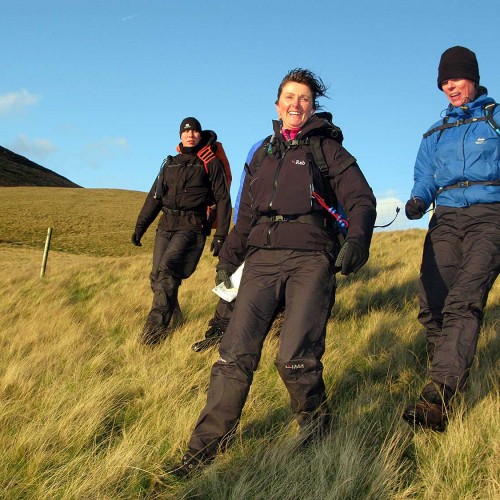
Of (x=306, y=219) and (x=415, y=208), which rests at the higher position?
(x=415, y=208)

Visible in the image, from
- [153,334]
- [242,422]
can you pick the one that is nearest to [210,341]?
[153,334]

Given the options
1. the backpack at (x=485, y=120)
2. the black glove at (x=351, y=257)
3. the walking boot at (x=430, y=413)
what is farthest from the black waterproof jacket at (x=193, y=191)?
the walking boot at (x=430, y=413)

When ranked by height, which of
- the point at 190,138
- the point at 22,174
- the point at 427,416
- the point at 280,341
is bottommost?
the point at 427,416

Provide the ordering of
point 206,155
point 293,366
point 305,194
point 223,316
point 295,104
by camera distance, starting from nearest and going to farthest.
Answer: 1. point 293,366
2. point 305,194
3. point 295,104
4. point 223,316
5. point 206,155

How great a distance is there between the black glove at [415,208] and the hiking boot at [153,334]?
275 cm

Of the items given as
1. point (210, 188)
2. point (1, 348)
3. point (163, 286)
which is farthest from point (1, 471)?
point (210, 188)

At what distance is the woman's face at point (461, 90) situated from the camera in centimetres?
416

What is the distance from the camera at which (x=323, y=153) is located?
11.3 feet

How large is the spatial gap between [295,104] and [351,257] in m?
1.10

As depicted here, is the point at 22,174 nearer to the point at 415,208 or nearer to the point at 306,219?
the point at 415,208

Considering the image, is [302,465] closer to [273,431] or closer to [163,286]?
[273,431]

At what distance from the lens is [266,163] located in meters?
A: 3.53

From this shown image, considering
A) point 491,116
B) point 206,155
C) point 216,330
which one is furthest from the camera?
point 206,155

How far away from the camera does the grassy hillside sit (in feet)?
8.29
